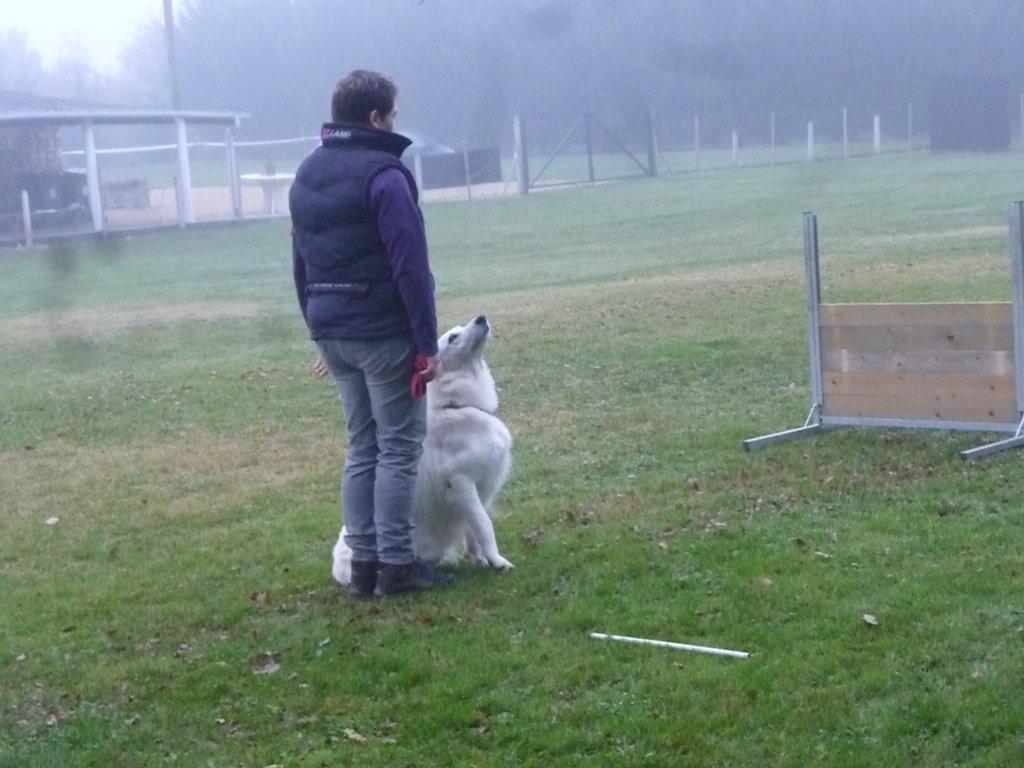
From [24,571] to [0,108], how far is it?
29.7 m

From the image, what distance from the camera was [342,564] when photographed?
6.02 metres

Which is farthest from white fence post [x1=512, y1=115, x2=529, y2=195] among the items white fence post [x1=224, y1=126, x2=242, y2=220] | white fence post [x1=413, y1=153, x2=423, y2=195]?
white fence post [x1=224, y1=126, x2=242, y2=220]

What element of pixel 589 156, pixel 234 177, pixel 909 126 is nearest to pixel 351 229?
pixel 234 177

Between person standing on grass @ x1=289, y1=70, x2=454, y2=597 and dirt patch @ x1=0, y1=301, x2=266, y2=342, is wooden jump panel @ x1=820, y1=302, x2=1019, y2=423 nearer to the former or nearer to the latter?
person standing on grass @ x1=289, y1=70, x2=454, y2=597

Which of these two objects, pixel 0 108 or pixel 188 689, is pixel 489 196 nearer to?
pixel 0 108

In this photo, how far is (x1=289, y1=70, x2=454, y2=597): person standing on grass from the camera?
537 centimetres

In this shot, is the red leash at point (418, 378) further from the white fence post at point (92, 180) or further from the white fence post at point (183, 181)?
the white fence post at point (183, 181)

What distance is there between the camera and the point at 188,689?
488 centimetres

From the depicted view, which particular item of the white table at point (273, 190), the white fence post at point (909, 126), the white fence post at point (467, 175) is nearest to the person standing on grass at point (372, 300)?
the white table at point (273, 190)

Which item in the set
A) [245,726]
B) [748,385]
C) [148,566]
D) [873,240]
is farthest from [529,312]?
[245,726]

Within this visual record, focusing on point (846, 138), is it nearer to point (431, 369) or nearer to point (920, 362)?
point (920, 362)

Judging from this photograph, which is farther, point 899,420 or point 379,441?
point 899,420

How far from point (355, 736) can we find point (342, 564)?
1710mm

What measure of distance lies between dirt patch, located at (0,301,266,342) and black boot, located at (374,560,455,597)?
11738 mm
